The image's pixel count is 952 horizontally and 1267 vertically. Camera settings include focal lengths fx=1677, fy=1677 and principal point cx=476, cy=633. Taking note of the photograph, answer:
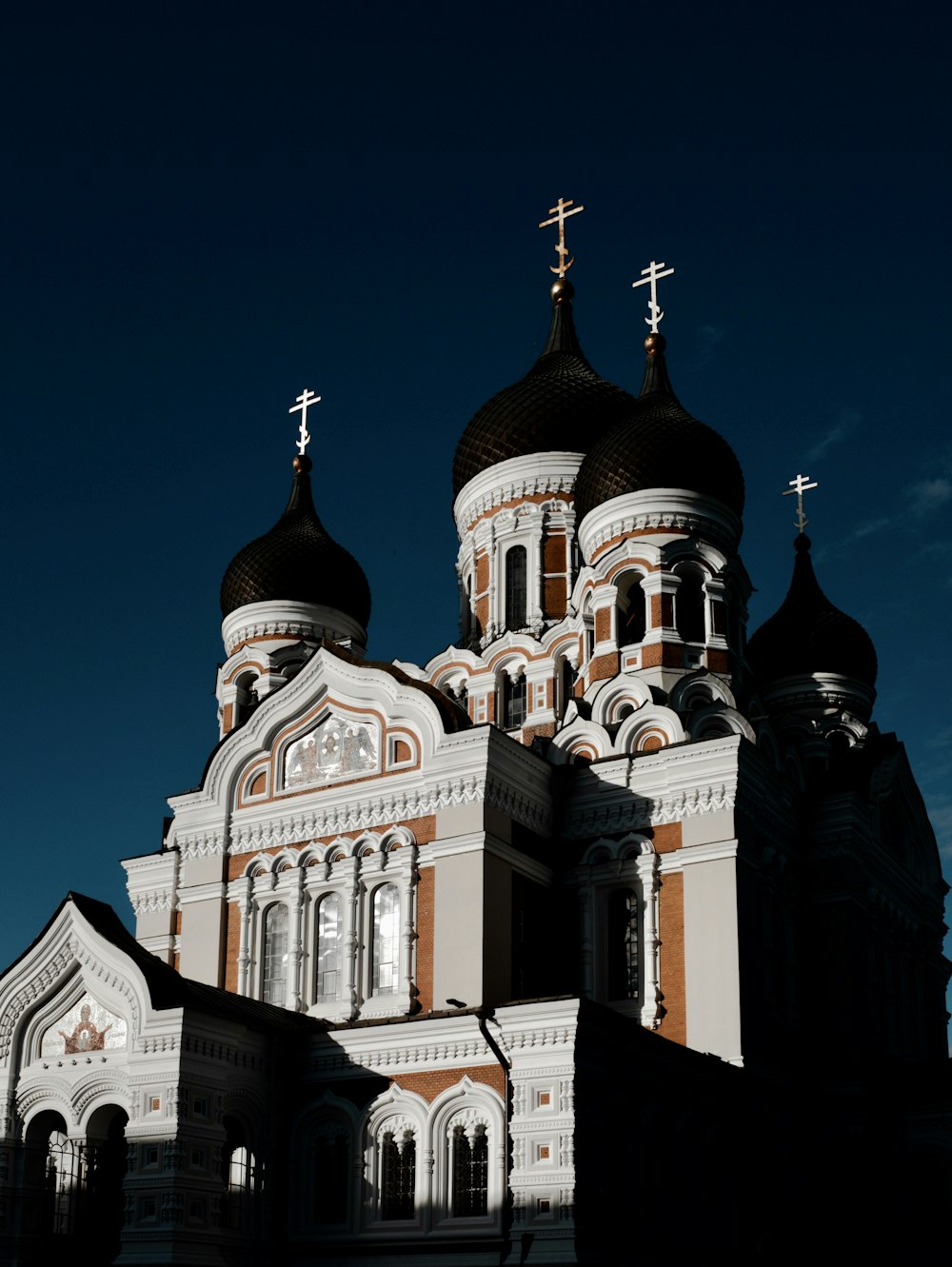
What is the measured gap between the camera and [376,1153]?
16141 mm

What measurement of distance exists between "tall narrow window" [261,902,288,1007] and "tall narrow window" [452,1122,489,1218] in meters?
3.69

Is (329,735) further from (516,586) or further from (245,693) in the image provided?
(245,693)

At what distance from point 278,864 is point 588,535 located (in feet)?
20.7

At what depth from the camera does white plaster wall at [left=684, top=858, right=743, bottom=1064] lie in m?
17.8

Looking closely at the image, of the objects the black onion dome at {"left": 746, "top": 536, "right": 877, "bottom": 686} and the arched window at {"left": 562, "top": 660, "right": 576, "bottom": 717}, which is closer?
the arched window at {"left": 562, "top": 660, "right": 576, "bottom": 717}

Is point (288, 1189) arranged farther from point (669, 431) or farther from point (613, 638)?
point (669, 431)

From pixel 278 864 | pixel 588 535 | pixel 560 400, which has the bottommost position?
pixel 278 864

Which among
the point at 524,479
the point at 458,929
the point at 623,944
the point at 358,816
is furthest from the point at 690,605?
the point at 458,929

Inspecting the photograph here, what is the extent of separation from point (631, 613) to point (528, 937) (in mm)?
5173

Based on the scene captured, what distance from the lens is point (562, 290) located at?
26812 mm

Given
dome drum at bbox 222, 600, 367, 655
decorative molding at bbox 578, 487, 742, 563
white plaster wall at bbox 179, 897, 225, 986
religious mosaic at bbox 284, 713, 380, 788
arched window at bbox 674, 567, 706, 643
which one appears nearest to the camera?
religious mosaic at bbox 284, 713, 380, 788

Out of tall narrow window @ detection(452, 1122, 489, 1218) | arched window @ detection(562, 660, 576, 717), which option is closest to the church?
tall narrow window @ detection(452, 1122, 489, 1218)

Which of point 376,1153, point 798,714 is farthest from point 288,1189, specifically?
point 798,714

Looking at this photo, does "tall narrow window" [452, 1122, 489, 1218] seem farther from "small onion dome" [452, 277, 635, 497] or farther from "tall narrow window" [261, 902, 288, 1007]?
"small onion dome" [452, 277, 635, 497]
